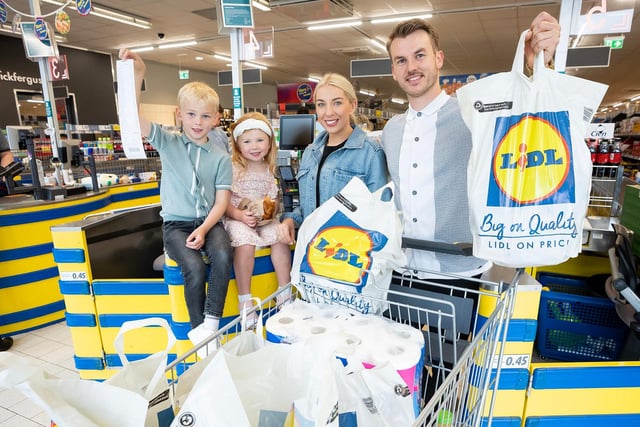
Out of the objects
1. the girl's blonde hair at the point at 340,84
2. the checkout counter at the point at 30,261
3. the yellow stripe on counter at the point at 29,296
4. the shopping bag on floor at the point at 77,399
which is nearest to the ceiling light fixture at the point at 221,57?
the checkout counter at the point at 30,261

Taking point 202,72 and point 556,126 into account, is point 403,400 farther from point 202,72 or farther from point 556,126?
point 202,72

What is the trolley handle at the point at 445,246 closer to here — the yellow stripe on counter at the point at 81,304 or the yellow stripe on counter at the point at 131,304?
the yellow stripe on counter at the point at 131,304

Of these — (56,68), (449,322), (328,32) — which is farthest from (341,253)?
(328,32)

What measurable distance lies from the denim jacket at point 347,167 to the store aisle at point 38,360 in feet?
5.47

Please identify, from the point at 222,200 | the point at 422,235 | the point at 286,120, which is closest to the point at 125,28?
the point at 286,120

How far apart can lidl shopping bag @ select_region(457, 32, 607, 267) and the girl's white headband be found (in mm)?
1404

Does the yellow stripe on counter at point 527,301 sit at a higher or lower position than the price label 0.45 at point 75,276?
higher

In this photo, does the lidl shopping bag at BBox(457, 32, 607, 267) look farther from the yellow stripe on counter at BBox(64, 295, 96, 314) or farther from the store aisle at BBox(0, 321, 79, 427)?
the yellow stripe on counter at BBox(64, 295, 96, 314)

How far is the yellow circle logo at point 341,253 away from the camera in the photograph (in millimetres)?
1139

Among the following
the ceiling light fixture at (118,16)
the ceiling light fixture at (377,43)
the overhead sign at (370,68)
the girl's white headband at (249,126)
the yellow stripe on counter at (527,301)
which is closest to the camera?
the yellow stripe on counter at (527,301)

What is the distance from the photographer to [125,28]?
379 inches

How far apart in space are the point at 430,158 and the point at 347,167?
1.41 feet

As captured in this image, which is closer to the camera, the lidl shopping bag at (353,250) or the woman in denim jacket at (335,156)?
the lidl shopping bag at (353,250)

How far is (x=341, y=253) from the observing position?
117 cm
